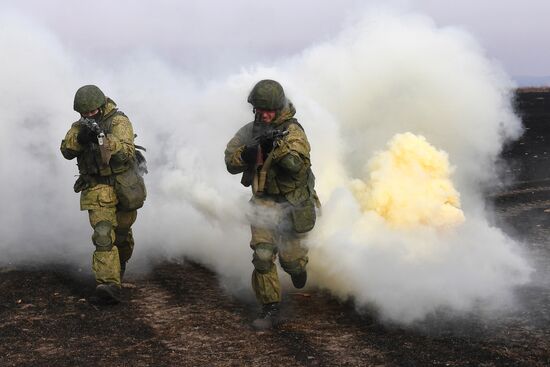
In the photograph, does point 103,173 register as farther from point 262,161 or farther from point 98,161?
point 262,161

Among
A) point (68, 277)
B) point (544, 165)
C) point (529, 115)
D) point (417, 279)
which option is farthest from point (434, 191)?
point (529, 115)

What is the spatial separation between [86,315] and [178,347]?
4.08 ft

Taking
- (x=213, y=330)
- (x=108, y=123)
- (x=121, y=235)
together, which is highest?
(x=108, y=123)

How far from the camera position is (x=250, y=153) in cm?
623

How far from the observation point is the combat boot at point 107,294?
664 centimetres

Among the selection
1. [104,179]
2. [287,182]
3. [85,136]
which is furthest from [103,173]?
[287,182]

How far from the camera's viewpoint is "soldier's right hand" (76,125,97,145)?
6594 millimetres

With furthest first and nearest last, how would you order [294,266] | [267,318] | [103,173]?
[103,173] < [294,266] < [267,318]

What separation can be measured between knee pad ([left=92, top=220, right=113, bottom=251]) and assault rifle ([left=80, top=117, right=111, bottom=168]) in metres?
0.63

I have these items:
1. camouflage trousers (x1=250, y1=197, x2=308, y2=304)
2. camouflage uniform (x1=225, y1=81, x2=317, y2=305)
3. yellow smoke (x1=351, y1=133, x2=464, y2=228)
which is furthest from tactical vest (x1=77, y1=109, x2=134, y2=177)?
yellow smoke (x1=351, y1=133, x2=464, y2=228)

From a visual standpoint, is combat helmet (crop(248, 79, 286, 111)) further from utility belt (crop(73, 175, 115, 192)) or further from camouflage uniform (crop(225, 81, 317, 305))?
utility belt (crop(73, 175, 115, 192))

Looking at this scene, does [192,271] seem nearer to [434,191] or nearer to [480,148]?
[434,191]

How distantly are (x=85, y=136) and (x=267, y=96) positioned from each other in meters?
1.80

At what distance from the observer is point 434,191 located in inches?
302
